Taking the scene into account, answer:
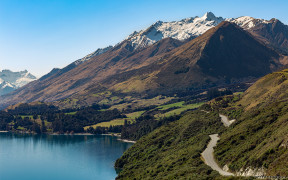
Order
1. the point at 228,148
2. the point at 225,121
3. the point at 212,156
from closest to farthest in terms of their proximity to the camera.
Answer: the point at 228,148
the point at 212,156
the point at 225,121

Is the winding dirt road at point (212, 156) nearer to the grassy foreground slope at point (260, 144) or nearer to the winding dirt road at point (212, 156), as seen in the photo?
the winding dirt road at point (212, 156)

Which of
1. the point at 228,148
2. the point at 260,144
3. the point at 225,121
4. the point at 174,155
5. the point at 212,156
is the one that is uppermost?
the point at 225,121

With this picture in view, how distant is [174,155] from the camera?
5782 inches

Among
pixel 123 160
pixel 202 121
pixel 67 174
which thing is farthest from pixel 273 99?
pixel 67 174

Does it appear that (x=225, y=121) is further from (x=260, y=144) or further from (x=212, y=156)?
(x=260, y=144)

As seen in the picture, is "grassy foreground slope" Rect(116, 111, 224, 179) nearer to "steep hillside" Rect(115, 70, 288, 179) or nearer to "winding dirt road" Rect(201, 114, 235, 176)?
"steep hillside" Rect(115, 70, 288, 179)

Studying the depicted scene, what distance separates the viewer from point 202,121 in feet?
622

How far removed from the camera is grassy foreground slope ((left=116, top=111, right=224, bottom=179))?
371ft

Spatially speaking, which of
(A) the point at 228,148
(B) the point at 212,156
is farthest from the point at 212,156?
(A) the point at 228,148

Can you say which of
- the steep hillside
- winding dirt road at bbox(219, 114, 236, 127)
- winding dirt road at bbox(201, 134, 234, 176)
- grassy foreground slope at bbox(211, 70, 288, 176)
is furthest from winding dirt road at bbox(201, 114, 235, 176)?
winding dirt road at bbox(219, 114, 236, 127)

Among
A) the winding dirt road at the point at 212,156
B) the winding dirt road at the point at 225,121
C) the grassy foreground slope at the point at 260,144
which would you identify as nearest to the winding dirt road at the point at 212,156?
the winding dirt road at the point at 212,156

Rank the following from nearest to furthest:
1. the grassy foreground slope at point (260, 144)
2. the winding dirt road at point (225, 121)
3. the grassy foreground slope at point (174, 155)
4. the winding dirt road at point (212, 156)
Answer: the grassy foreground slope at point (260, 144), the winding dirt road at point (212, 156), the grassy foreground slope at point (174, 155), the winding dirt road at point (225, 121)

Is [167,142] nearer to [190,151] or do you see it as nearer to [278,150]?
[190,151]

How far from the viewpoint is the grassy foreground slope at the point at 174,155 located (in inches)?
4452
